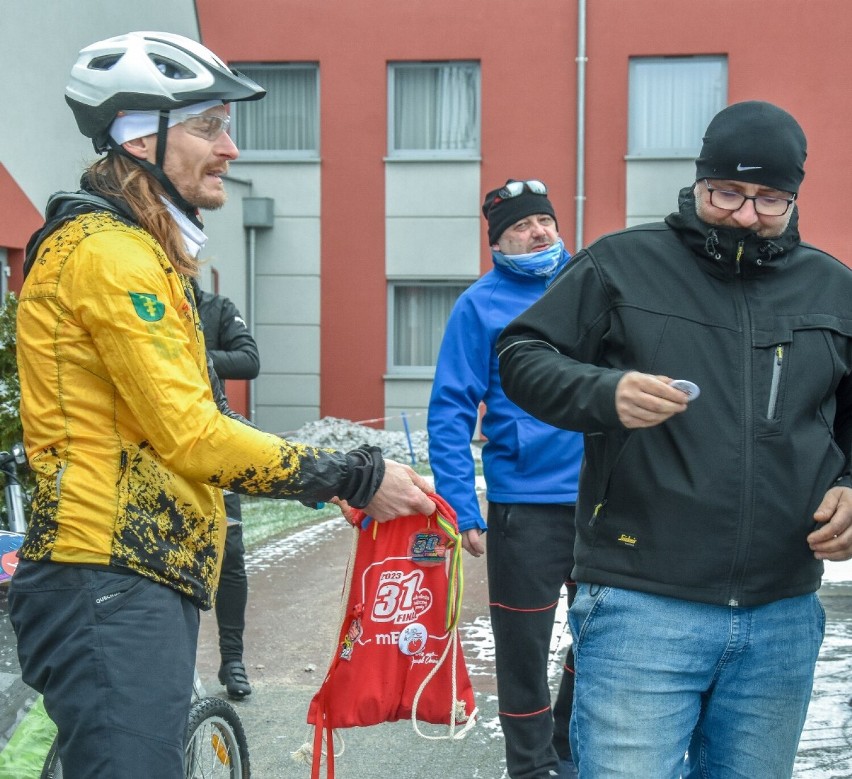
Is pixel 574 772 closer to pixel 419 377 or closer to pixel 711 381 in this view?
pixel 711 381

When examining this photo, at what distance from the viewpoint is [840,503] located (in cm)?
263

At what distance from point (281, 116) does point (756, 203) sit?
53.0 feet

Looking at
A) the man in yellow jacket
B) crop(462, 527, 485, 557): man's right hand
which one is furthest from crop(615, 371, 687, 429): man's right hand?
crop(462, 527, 485, 557): man's right hand

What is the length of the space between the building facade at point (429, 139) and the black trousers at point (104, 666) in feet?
47.1

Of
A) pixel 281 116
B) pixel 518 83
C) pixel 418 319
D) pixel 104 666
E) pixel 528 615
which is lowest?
pixel 418 319

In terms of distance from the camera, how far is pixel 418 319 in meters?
18.2

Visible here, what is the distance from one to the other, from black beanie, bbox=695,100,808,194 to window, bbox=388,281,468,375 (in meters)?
15.4

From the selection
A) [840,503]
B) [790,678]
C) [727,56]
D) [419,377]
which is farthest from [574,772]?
[727,56]

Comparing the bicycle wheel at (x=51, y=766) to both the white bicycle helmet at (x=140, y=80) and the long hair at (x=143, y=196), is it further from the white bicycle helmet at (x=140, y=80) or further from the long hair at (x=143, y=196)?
the white bicycle helmet at (x=140, y=80)

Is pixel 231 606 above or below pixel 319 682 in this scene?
above

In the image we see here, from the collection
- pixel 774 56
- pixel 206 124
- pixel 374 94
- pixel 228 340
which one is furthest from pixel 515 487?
pixel 774 56

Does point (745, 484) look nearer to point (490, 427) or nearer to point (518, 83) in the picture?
point (490, 427)

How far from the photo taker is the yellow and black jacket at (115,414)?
233 cm

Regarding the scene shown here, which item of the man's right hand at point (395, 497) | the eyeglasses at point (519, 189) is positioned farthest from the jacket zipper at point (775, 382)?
the eyeglasses at point (519, 189)
